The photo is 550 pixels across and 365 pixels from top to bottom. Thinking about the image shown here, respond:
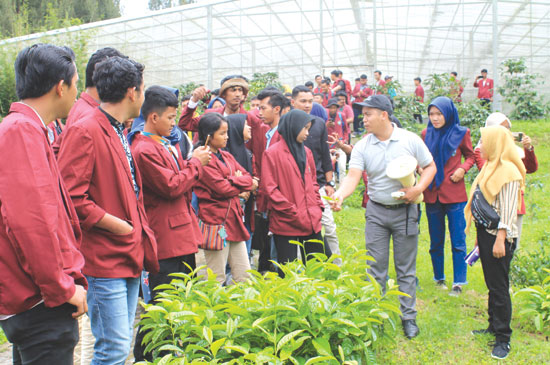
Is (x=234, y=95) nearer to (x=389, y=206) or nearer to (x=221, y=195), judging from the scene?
(x=221, y=195)

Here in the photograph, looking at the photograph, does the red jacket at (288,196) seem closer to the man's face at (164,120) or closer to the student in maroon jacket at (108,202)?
the man's face at (164,120)

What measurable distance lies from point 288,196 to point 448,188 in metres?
1.93

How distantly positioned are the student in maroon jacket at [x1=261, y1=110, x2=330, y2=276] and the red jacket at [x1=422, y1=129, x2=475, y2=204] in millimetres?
1511

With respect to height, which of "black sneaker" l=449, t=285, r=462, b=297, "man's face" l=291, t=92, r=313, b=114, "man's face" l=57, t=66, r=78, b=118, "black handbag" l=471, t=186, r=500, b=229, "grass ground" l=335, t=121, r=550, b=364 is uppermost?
"man's face" l=291, t=92, r=313, b=114

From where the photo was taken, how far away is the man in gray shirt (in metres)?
4.45

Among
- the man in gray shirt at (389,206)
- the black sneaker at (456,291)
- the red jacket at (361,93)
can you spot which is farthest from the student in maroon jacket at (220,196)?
the red jacket at (361,93)

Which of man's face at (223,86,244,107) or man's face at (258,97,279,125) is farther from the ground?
man's face at (223,86,244,107)

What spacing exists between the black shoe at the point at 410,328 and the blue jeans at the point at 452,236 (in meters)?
1.30

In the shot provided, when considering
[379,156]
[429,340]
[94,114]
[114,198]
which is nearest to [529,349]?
[429,340]

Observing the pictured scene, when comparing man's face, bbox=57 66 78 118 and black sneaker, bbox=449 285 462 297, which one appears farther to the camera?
black sneaker, bbox=449 285 462 297

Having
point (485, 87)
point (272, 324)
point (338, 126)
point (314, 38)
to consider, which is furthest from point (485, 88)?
point (272, 324)

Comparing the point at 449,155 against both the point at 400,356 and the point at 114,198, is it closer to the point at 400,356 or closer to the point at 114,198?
the point at 400,356

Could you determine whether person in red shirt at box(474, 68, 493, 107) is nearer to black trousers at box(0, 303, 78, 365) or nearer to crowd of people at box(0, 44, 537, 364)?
crowd of people at box(0, 44, 537, 364)

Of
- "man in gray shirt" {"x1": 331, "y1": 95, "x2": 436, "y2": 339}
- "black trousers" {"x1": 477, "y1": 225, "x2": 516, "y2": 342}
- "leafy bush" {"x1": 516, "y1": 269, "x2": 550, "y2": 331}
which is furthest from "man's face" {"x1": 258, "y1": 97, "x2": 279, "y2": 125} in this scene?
"leafy bush" {"x1": 516, "y1": 269, "x2": 550, "y2": 331}
